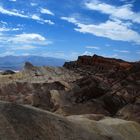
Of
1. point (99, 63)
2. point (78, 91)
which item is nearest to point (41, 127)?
point (78, 91)

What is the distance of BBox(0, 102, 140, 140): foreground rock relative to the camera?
15.2m

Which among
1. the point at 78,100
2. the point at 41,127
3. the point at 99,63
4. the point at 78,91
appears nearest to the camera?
the point at 41,127

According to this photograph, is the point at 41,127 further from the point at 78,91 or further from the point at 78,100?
the point at 78,91

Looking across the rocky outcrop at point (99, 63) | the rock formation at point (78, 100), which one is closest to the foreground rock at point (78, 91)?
the rock formation at point (78, 100)

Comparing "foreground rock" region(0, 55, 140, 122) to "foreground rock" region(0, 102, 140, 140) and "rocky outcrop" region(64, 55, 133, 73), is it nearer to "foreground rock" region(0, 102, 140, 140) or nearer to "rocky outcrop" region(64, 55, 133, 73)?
"rocky outcrop" region(64, 55, 133, 73)

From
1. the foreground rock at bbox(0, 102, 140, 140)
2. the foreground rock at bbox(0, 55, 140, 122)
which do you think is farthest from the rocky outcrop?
the foreground rock at bbox(0, 102, 140, 140)

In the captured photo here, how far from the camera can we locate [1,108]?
16125mm

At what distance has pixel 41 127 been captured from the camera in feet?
52.7

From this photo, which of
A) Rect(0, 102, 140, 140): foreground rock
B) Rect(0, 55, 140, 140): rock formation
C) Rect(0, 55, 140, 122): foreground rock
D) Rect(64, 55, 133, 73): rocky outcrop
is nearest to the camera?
Rect(0, 102, 140, 140): foreground rock

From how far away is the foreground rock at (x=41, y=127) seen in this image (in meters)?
15.2

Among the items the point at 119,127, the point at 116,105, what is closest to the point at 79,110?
the point at 116,105

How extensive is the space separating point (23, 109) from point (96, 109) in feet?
45.3

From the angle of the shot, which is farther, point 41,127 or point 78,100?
point 78,100

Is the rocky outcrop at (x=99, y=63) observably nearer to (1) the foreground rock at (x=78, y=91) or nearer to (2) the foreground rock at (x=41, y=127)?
(1) the foreground rock at (x=78, y=91)
